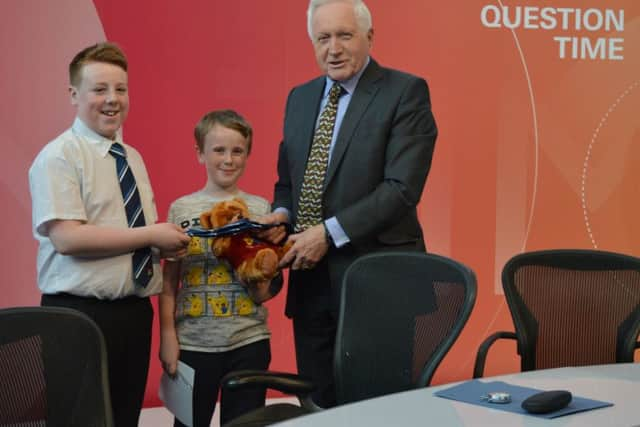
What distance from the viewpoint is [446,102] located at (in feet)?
16.9

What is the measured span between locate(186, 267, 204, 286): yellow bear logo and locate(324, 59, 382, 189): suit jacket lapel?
0.56 metres

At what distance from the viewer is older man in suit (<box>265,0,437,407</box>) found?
326 cm

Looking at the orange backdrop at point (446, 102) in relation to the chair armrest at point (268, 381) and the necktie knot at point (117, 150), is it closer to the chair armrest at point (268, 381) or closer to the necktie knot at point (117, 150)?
the necktie knot at point (117, 150)

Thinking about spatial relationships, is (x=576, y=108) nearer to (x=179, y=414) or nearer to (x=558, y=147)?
(x=558, y=147)

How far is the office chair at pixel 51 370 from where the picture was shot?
2105mm

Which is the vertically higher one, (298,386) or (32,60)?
(32,60)

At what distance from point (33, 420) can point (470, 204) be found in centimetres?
350

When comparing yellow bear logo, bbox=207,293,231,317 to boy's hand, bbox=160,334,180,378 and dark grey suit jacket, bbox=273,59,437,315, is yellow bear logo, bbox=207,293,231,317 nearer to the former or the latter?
boy's hand, bbox=160,334,180,378

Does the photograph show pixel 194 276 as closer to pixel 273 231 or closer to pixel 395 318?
pixel 273 231

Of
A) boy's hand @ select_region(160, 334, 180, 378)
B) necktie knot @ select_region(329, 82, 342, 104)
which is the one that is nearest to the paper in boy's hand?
boy's hand @ select_region(160, 334, 180, 378)

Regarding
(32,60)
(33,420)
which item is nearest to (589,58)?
(32,60)

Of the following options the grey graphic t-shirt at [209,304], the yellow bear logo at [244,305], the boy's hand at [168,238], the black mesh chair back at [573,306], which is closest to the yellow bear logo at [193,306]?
the grey graphic t-shirt at [209,304]

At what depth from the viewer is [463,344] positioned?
5.30 meters

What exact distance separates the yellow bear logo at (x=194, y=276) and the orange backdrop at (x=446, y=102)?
1.66 m
